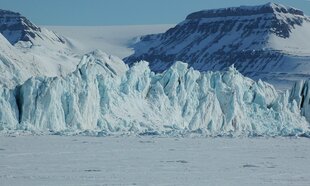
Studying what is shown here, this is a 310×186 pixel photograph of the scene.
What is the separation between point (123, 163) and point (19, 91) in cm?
1152

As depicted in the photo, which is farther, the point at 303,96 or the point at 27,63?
the point at 303,96

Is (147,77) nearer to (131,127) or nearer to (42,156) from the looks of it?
(131,127)

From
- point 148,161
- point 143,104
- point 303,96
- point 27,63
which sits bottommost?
point 148,161

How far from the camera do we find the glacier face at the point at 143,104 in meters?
25.3

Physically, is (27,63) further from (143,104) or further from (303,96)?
(303,96)

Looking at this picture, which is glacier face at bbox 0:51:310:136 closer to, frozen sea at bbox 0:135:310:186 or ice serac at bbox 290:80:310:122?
ice serac at bbox 290:80:310:122

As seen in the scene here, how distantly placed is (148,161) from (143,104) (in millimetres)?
13378

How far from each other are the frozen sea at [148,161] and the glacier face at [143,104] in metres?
3.56

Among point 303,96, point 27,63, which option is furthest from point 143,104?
point 303,96

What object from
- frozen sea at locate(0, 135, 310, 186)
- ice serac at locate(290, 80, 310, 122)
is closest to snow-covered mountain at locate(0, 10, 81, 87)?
frozen sea at locate(0, 135, 310, 186)

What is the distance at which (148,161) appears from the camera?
15.9m

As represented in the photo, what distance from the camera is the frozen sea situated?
12.8 metres

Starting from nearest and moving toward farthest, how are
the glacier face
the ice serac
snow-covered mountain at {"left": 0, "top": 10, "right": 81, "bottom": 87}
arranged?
the glacier face → snow-covered mountain at {"left": 0, "top": 10, "right": 81, "bottom": 87} → the ice serac

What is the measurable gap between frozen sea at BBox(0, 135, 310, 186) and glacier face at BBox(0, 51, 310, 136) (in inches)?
140
